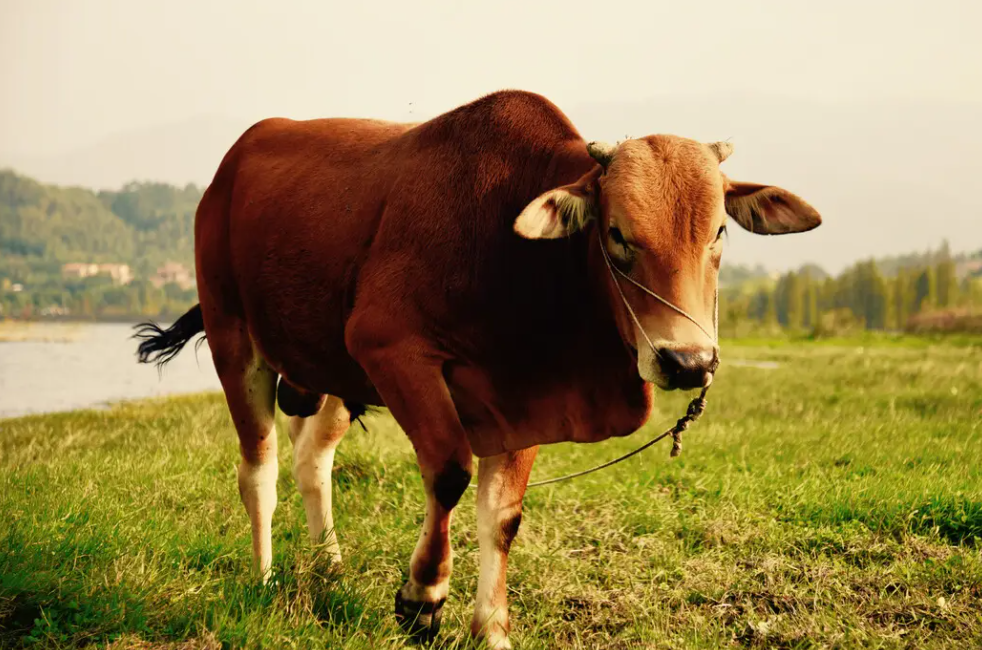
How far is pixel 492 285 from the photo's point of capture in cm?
387

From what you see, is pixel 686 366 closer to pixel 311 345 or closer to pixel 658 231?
pixel 658 231

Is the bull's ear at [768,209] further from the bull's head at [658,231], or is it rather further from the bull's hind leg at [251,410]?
the bull's hind leg at [251,410]

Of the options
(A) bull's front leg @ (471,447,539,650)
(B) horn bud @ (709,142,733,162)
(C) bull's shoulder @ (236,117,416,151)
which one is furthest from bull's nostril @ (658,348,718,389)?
(C) bull's shoulder @ (236,117,416,151)

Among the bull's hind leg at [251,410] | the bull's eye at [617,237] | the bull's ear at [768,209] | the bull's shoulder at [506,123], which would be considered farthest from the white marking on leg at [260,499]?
the bull's ear at [768,209]

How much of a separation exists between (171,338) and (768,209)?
410 centimetres

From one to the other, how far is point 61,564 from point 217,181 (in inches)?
95.0

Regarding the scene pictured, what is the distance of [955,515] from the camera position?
17.5 feet

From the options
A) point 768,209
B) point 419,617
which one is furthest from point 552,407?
point 768,209

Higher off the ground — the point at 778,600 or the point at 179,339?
the point at 179,339

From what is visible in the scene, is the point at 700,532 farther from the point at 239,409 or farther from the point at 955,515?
the point at 239,409

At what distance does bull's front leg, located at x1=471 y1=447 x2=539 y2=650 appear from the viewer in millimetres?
4082

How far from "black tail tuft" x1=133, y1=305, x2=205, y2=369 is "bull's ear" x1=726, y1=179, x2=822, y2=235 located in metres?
3.82

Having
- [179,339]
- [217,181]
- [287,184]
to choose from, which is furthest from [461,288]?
[179,339]

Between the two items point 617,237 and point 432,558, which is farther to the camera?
point 432,558
